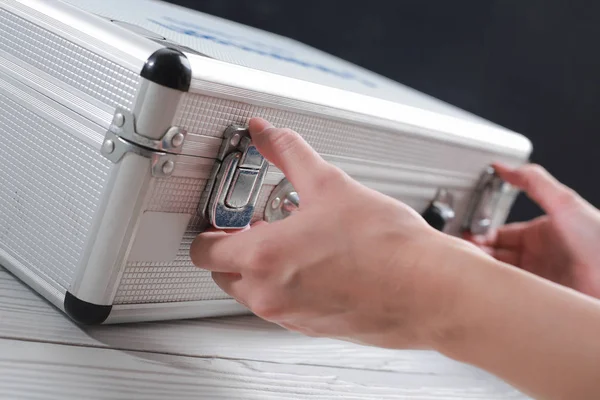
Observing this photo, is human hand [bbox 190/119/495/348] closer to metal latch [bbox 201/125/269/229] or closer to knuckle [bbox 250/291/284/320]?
knuckle [bbox 250/291/284/320]

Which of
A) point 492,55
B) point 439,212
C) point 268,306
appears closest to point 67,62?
point 268,306

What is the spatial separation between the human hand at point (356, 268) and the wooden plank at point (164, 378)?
0.16 meters

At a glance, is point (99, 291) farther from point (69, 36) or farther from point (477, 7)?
point (477, 7)

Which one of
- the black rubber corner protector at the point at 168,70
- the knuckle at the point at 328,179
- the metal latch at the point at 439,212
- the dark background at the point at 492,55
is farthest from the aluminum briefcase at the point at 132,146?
the dark background at the point at 492,55

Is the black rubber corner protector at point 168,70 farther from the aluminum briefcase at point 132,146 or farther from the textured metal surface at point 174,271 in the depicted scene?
the textured metal surface at point 174,271

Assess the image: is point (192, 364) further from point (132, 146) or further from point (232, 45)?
point (232, 45)

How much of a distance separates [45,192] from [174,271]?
0.20 m

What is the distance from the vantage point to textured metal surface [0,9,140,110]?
38.2 inches

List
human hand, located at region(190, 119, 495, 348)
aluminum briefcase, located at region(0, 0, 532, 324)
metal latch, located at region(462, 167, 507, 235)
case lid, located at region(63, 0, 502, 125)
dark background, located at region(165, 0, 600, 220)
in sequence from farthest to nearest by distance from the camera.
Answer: dark background, located at region(165, 0, 600, 220), metal latch, located at region(462, 167, 507, 235), case lid, located at region(63, 0, 502, 125), aluminum briefcase, located at region(0, 0, 532, 324), human hand, located at region(190, 119, 495, 348)

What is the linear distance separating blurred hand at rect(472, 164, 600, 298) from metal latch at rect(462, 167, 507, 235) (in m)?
0.02

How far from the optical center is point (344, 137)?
48.8 inches

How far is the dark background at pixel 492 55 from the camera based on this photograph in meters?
2.49

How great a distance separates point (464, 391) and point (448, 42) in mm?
1459

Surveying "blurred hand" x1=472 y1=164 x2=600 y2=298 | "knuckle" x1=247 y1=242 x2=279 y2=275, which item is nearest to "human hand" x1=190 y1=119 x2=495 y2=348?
"knuckle" x1=247 y1=242 x2=279 y2=275
